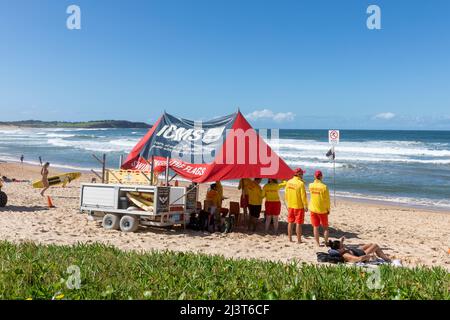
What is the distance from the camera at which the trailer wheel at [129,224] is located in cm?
1153

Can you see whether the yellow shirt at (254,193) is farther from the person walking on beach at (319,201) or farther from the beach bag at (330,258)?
the beach bag at (330,258)

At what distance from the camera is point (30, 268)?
494 cm

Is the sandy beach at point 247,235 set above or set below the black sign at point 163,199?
below

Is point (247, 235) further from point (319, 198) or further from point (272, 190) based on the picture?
point (319, 198)

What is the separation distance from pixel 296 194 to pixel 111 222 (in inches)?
190

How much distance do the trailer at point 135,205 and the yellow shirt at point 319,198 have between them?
331cm

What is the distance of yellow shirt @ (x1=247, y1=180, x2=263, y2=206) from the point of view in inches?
478

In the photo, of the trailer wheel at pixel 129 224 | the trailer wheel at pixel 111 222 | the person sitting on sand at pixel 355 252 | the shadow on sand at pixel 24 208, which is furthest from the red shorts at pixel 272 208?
the shadow on sand at pixel 24 208

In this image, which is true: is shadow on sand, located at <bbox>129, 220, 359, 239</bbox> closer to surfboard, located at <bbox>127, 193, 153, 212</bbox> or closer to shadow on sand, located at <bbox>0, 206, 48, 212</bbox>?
surfboard, located at <bbox>127, 193, 153, 212</bbox>

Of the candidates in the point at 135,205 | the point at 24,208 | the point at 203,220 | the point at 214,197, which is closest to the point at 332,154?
the point at 214,197

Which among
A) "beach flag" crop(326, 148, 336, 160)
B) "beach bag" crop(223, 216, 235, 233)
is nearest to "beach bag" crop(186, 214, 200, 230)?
"beach bag" crop(223, 216, 235, 233)

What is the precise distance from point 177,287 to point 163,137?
8368mm

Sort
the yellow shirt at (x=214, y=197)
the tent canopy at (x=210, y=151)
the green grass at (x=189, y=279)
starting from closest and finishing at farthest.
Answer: the green grass at (x=189, y=279) < the tent canopy at (x=210, y=151) < the yellow shirt at (x=214, y=197)

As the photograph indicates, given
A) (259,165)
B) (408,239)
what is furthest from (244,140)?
(408,239)
